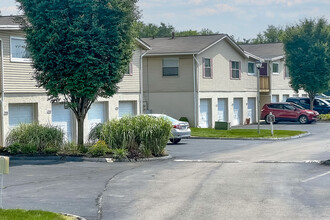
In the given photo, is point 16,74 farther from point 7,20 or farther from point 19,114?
point 7,20

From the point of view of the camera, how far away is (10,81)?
26859 mm

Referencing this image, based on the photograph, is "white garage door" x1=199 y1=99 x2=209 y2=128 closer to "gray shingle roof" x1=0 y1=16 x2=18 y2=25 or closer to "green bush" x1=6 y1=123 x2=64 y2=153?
"gray shingle roof" x1=0 y1=16 x2=18 y2=25

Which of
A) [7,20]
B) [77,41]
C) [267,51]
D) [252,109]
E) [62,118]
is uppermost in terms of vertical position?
[267,51]

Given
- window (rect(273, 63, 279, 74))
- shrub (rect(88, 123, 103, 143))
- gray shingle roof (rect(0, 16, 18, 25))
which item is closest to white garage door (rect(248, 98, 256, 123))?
window (rect(273, 63, 279, 74))

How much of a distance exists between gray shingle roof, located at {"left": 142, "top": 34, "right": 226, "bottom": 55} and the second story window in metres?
3.43

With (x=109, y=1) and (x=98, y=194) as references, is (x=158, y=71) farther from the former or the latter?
(x=98, y=194)

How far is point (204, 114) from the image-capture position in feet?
144

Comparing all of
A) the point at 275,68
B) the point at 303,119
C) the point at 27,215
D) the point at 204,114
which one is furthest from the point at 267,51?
the point at 27,215

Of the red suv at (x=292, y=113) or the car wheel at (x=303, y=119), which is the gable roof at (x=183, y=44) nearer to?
the red suv at (x=292, y=113)

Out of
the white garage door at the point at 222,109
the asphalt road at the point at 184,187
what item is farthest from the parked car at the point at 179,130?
the white garage door at the point at 222,109

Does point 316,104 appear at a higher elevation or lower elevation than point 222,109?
higher

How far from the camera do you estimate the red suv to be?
47.6 meters

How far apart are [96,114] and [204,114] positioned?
1284cm

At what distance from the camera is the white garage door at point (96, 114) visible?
3177 centimetres
